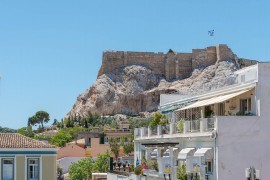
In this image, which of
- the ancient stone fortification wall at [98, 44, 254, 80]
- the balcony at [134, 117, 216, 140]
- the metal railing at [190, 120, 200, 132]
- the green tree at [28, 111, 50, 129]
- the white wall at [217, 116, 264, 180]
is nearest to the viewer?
the white wall at [217, 116, 264, 180]

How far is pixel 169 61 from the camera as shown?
603 ft

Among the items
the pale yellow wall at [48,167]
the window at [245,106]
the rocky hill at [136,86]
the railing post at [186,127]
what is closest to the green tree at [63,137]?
the rocky hill at [136,86]

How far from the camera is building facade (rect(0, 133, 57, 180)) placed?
35125 mm

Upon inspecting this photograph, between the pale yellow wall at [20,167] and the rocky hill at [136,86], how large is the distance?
138 meters

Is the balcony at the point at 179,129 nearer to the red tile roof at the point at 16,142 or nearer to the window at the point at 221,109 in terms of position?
the window at the point at 221,109

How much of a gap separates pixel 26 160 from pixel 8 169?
1061 mm

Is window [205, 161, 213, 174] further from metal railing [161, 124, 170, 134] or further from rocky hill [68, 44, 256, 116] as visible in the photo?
rocky hill [68, 44, 256, 116]

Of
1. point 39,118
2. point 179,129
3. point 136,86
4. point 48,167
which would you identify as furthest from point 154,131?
point 136,86

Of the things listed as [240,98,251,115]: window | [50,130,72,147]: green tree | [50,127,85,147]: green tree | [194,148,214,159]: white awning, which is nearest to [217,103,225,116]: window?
[240,98,251,115]: window

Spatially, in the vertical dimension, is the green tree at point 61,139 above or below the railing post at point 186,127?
below

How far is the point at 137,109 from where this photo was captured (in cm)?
17788

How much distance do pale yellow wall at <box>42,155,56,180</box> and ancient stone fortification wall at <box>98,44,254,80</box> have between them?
478 ft

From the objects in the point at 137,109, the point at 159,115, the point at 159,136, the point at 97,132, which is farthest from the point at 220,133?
the point at 137,109

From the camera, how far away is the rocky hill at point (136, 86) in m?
176
